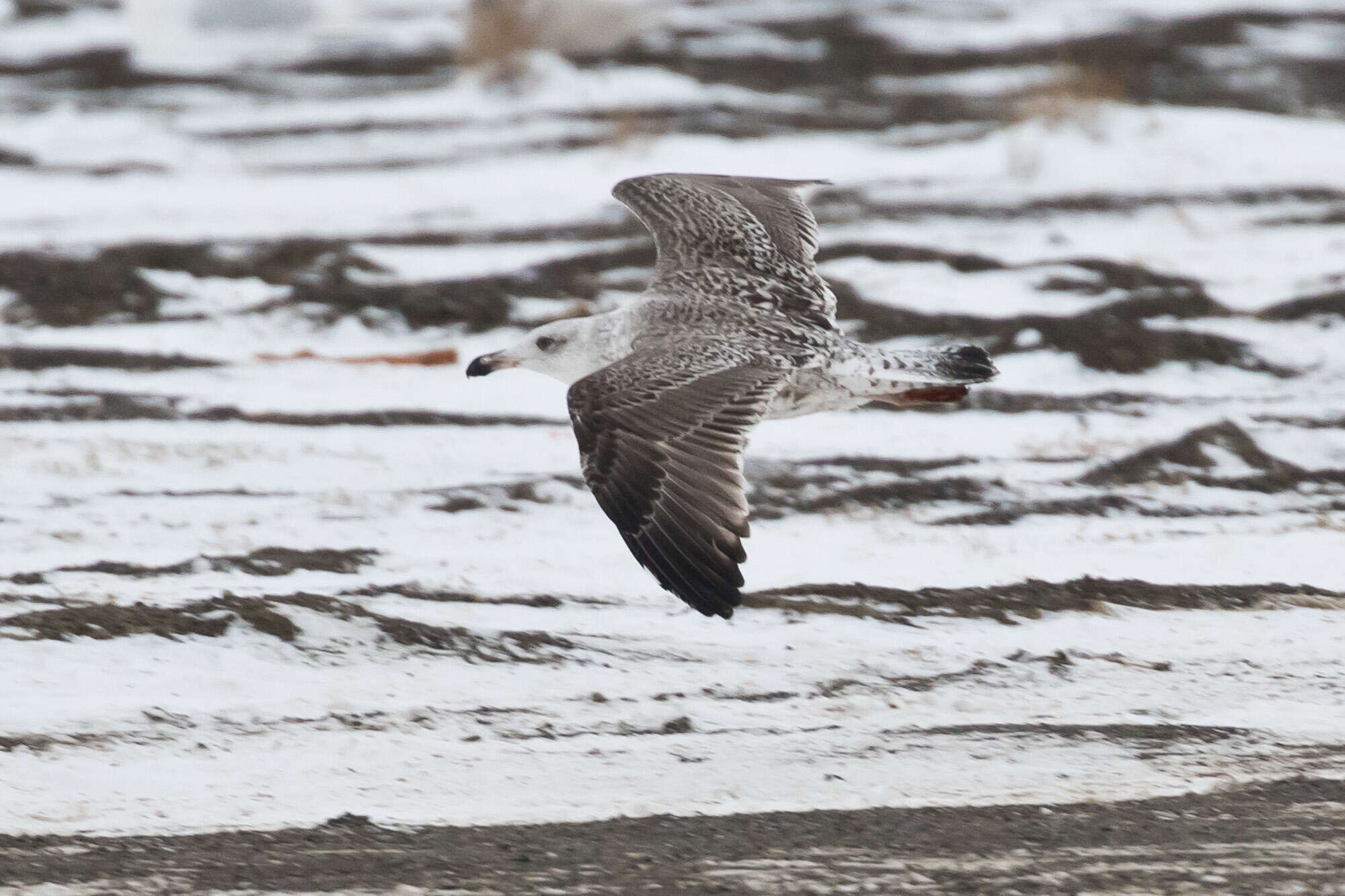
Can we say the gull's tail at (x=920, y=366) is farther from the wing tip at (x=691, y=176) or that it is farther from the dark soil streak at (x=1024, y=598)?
the wing tip at (x=691, y=176)

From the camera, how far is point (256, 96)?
1689 centimetres

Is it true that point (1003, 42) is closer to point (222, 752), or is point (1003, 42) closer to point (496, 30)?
point (496, 30)

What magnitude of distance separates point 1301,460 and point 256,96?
11.8 meters

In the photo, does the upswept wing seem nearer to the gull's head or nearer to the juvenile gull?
the juvenile gull

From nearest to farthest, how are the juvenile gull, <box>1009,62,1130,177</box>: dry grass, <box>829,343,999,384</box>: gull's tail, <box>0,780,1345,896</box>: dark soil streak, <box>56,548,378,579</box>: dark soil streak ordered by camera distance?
<box>0,780,1345,896</box>: dark soil streak
the juvenile gull
<box>829,343,999,384</box>: gull's tail
<box>56,548,378,579</box>: dark soil streak
<box>1009,62,1130,177</box>: dry grass

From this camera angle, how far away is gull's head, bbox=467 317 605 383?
5668mm

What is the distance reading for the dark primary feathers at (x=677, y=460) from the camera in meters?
4.50

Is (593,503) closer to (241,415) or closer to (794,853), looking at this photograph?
(241,415)

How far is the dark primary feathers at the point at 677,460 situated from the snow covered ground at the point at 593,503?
44 cm

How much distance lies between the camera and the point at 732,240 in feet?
20.1

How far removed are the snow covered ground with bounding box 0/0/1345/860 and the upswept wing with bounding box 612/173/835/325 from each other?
0.85 meters

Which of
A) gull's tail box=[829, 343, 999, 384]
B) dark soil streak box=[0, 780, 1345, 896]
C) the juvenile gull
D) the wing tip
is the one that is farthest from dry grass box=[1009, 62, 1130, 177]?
dark soil streak box=[0, 780, 1345, 896]

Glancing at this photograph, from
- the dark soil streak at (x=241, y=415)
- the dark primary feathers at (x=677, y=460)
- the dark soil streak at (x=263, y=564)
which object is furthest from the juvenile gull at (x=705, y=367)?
the dark soil streak at (x=241, y=415)

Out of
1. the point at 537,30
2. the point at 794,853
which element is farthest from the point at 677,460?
the point at 537,30
